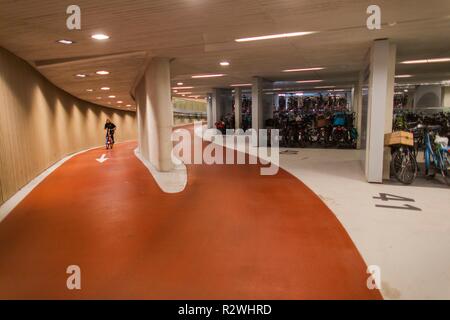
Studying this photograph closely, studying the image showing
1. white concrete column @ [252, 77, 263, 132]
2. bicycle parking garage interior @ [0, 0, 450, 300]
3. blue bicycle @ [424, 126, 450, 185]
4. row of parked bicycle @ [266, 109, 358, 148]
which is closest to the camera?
bicycle parking garage interior @ [0, 0, 450, 300]

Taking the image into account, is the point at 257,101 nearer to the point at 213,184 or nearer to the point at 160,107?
the point at 160,107

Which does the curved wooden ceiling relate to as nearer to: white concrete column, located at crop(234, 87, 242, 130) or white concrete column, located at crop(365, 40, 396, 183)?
white concrete column, located at crop(365, 40, 396, 183)

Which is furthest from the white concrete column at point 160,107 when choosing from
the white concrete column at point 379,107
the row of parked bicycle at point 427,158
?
the row of parked bicycle at point 427,158

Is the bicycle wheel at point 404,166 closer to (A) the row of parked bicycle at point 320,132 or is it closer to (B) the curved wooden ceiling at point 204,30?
(B) the curved wooden ceiling at point 204,30

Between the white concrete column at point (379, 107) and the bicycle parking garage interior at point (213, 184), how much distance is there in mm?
24

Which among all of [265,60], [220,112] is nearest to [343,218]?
[265,60]

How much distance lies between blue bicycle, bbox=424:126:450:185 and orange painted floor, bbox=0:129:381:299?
8.16 ft

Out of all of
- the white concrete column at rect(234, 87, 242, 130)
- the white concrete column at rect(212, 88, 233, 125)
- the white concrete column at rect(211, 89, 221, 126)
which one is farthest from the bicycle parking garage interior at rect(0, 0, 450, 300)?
the white concrete column at rect(212, 88, 233, 125)

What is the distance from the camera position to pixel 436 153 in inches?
225

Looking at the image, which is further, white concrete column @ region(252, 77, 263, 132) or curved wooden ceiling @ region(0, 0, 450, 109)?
white concrete column @ region(252, 77, 263, 132)

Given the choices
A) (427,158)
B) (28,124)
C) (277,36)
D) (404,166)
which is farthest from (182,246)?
(28,124)

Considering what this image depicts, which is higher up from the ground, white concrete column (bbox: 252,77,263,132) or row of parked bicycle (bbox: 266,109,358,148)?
white concrete column (bbox: 252,77,263,132)

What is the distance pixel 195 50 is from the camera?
20.4 feet

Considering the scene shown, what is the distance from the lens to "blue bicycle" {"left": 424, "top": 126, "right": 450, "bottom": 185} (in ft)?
18.2
